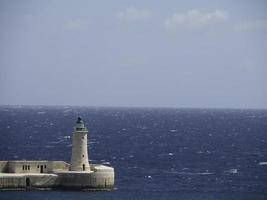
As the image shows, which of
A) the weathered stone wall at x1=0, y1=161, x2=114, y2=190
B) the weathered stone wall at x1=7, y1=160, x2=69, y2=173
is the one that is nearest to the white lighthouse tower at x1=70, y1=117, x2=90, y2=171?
the weathered stone wall at x1=0, y1=161, x2=114, y2=190

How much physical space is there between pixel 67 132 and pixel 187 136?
22303mm

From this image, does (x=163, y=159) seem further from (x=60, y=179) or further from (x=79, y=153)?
(x=60, y=179)

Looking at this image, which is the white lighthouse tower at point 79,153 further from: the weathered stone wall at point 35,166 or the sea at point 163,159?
the sea at point 163,159

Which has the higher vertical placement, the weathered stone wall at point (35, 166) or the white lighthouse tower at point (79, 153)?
the white lighthouse tower at point (79, 153)

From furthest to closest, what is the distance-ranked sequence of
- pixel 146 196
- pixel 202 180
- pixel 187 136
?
pixel 187 136, pixel 202 180, pixel 146 196

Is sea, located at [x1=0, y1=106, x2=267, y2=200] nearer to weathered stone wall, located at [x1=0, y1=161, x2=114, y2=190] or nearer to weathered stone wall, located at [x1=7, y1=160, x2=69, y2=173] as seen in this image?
weathered stone wall, located at [x1=0, y1=161, x2=114, y2=190]

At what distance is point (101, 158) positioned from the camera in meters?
122

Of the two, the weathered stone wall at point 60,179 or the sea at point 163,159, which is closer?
the weathered stone wall at point 60,179

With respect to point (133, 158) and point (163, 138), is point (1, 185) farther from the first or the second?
point (163, 138)

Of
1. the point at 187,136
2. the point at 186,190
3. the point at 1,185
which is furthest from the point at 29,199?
the point at 187,136

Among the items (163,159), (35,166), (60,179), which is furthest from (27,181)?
(163,159)

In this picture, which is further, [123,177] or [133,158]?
[133,158]

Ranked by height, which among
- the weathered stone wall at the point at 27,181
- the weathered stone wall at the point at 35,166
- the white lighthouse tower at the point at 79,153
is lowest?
the weathered stone wall at the point at 27,181

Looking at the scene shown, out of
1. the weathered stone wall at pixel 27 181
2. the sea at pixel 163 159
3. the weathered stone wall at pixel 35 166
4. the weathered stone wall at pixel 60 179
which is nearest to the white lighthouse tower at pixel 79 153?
the weathered stone wall at pixel 60 179
